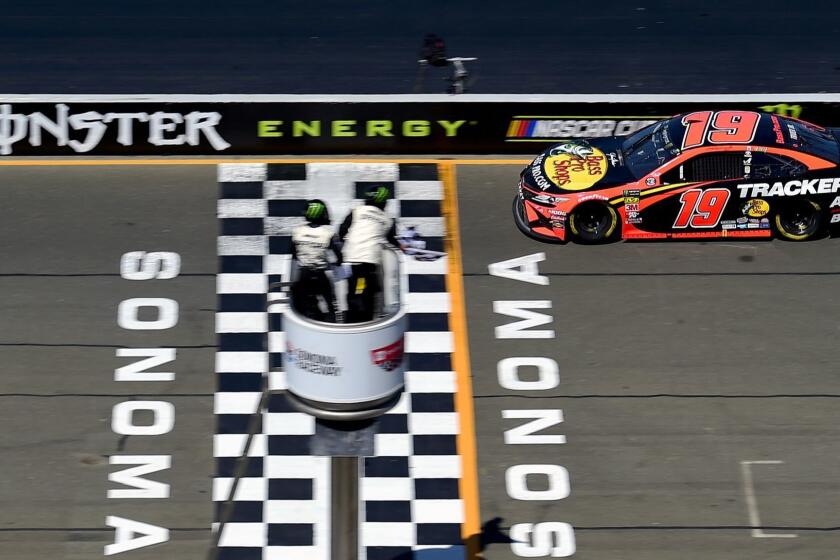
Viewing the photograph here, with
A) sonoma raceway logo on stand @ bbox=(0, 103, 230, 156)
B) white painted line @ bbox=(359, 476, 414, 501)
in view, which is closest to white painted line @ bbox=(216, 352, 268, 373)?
white painted line @ bbox=(359, 476, 414, 501)

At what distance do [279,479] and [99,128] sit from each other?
21.0 feet

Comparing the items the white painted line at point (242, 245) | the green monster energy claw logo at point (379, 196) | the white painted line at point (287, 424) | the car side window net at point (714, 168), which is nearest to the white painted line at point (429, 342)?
the white painted line at point (287, 424)

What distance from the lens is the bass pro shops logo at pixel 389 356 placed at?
829 cm

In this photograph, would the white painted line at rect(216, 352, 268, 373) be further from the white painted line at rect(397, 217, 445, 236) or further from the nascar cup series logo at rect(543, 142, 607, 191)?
the nascar cup series logo at rect(543, 142, 607, 191)

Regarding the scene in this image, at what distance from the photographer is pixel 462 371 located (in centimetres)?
1377

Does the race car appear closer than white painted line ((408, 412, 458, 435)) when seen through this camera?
No

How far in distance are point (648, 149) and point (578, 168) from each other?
863 mm

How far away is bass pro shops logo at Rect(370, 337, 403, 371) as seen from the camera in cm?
829

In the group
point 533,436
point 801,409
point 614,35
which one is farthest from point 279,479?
point 614,35

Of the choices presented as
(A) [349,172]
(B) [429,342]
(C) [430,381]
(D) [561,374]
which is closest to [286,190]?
(A) [349,172]

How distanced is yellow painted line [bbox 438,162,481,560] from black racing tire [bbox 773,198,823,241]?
12.4 feet

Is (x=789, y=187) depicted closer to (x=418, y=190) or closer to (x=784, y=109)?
(x=784, y=109)

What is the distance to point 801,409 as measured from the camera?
13.3 m

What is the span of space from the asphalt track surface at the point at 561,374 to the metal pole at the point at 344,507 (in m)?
3.07
